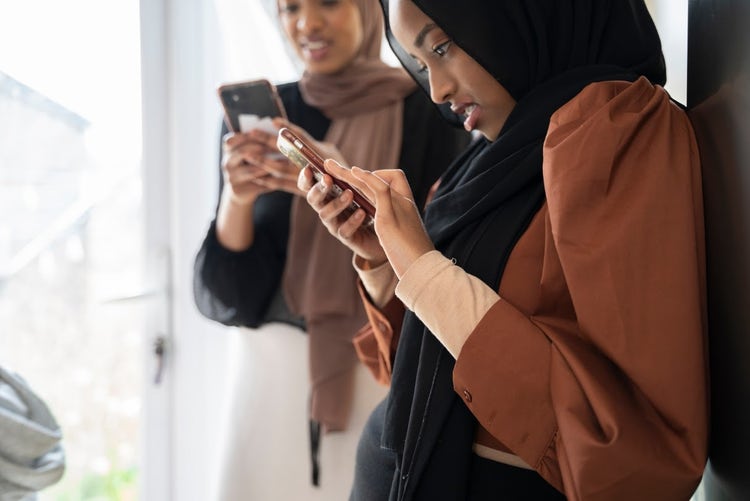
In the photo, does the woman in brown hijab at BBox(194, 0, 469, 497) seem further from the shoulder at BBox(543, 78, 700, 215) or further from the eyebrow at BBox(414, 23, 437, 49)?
the shoulder at BBox(543, 78, 700, 215)

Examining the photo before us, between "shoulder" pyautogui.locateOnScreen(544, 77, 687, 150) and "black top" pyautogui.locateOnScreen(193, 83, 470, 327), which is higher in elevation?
"shoulder" pyautogui.locateOnScreen(544, 77, 687, 150)

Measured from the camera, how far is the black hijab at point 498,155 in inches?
32.9

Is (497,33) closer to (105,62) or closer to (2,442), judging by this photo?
(2,442)

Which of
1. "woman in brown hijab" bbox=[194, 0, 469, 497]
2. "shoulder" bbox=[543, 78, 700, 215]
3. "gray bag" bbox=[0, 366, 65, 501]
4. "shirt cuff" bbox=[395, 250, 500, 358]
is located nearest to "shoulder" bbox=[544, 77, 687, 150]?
"shoulder" bbox=[543, 78, 700, 215]

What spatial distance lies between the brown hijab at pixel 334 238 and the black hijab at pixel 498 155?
550 mm

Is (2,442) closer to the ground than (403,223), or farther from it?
closer to the ground

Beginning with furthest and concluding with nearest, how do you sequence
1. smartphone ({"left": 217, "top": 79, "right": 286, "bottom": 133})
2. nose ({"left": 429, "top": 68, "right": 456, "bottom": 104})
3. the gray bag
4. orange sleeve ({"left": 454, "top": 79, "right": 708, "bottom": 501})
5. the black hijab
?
smartphone ({"left": 217, "top": 79, "right": 286, "bottom": 133}), the gray bag, nose ({"left": 429, "top": 68, "right": 456, "bottom": 104}), the black hijab, orange sleeve ({"left": 454, "top": 79, "right": 708, "bottom": 501})

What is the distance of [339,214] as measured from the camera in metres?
0.99

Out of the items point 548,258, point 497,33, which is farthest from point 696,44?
point 548,258

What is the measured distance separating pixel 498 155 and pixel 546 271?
0.18m

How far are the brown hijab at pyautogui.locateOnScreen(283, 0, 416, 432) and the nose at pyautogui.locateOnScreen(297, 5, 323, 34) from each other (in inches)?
3.6

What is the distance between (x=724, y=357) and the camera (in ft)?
2.58

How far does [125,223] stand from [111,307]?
0.22 metres

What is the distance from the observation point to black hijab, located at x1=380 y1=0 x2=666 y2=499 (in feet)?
2.74
